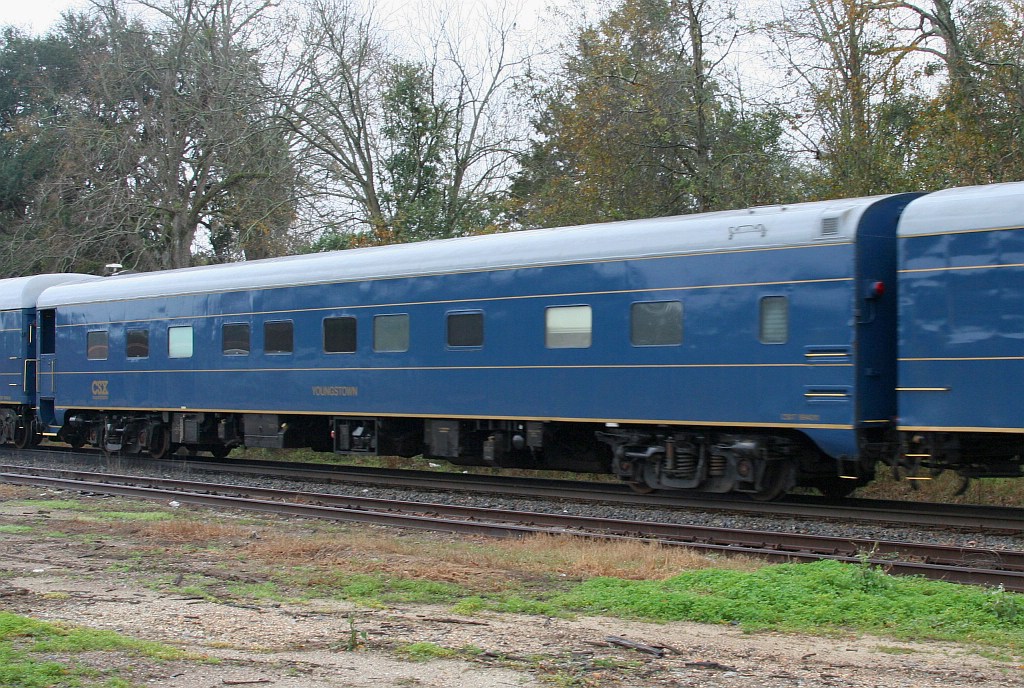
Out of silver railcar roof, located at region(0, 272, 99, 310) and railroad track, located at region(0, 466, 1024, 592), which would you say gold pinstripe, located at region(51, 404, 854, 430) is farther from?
silver railcar roof, located at region(0, 272, 99, 310)

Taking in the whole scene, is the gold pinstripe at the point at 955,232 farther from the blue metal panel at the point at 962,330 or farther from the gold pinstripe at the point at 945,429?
the gold pinstripe at the point at 945,429

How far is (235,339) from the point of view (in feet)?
60.9

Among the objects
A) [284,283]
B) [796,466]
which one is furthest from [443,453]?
[796,466]

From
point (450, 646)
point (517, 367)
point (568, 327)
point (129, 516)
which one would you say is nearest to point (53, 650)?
point (450, 646)

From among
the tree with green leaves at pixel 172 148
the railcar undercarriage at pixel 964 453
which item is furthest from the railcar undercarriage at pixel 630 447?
the tree with green leaves at pixel 172 148

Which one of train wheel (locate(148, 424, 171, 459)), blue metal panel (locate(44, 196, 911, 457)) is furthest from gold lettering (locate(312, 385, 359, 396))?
train wheel (locate(148, 424, 171, 459))

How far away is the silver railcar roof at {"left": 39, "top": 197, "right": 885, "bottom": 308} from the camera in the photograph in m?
12.3

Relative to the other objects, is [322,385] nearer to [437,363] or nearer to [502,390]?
[437,363]

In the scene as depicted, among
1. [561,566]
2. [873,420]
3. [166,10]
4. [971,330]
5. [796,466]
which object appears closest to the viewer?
[561,566]

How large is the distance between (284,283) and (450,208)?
39.6ft

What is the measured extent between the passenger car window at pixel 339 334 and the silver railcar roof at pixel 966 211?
8322 mm

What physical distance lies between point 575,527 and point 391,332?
205 inches

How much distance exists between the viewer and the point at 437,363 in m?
15.6

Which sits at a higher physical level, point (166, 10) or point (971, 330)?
point (166, 10)
